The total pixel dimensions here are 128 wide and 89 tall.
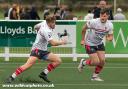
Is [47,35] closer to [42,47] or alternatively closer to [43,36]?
[43,36]

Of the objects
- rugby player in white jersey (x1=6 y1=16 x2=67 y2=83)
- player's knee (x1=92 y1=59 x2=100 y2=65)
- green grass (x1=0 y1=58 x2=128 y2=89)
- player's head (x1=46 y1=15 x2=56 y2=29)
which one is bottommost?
green grass (x1=0 y1=58 x2=128 y2=89)

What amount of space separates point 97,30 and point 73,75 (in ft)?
6.88

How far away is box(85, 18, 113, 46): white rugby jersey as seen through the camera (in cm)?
1936

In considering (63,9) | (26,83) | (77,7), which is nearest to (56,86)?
(26,83)

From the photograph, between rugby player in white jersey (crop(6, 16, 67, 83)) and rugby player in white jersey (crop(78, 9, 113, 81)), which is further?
rugby player in white jersey (crop(78, 9, 113, 81))

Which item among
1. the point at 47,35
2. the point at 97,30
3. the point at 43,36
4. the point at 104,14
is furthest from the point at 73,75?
the point at 47,35

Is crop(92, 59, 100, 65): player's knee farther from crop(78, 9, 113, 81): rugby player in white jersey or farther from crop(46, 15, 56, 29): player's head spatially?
crop(46, 15, 56, 29): player's head

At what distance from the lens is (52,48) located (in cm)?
2609

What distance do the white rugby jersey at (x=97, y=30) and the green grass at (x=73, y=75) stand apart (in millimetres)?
974

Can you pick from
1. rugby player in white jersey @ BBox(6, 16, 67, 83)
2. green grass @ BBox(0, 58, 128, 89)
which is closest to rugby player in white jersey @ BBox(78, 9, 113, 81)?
green grass @ BBox(0, 58, 128, 89)

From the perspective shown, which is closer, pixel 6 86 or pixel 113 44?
pixel 6 86

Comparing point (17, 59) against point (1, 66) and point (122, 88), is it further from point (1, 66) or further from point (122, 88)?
point (122, 88)

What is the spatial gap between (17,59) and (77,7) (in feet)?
133

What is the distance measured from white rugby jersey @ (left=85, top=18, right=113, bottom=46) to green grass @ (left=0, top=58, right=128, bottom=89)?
0.97 meters
